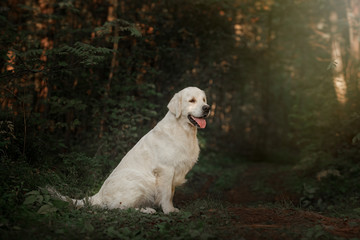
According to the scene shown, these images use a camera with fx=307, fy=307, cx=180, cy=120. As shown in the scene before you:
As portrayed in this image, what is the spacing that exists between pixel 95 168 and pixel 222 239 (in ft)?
12.3

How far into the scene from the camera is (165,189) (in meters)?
4.68

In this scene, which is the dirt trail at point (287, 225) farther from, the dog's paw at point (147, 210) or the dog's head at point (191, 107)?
the dog's head at point (191, 107)

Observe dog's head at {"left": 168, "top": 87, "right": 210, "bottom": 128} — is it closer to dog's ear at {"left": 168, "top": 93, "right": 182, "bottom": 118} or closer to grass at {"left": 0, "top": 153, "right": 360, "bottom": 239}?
dog's ear at {"left": 168, "top": 93, "right": 182, "bottom": 118}

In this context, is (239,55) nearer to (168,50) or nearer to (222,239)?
(168,50)

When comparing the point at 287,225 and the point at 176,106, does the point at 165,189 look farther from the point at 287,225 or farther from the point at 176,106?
the point at 287,225

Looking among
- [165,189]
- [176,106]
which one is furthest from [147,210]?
[176,106]

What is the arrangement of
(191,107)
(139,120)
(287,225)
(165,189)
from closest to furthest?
1. (287,225)
2. (165,189)
3. (191,107)
4. (139,120)

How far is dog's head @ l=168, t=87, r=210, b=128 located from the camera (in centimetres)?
481

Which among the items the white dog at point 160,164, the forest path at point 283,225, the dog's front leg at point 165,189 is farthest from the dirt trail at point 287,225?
the white dog at point 160,164

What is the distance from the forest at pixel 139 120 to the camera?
3.81 m

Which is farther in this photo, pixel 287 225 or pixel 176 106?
pixel 176 106

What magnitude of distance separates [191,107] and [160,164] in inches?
40.0

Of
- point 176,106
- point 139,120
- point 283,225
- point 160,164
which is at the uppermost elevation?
point 176,106

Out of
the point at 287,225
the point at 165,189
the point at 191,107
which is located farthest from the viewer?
the point at 191,107
